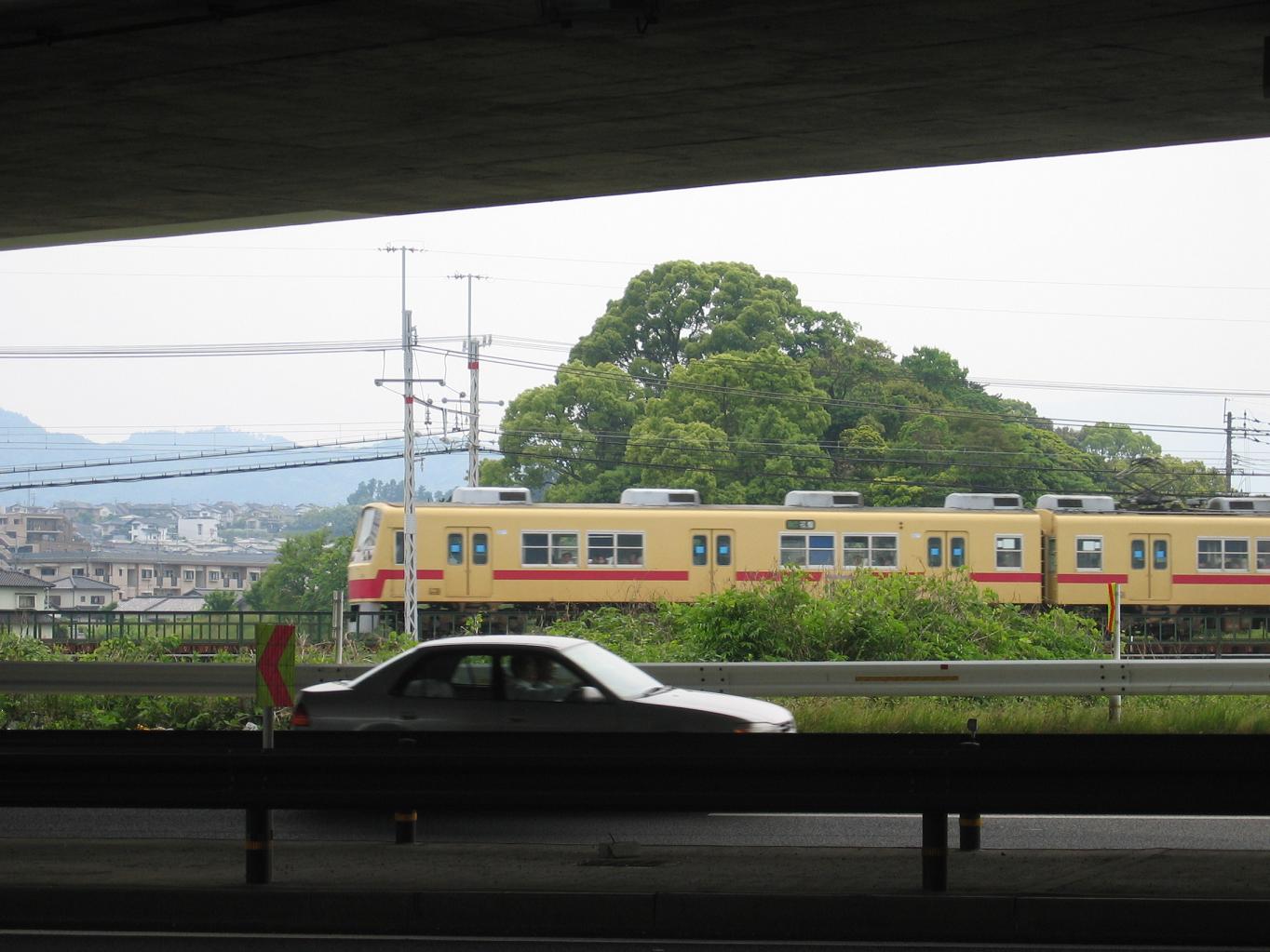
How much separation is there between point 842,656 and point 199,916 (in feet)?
42.0

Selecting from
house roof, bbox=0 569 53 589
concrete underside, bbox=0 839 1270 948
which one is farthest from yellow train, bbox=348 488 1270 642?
house roof, bbox=0 569 53 589

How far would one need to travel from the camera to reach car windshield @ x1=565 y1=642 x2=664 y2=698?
36.6 ft

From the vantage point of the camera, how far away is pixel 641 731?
1085 centimetres

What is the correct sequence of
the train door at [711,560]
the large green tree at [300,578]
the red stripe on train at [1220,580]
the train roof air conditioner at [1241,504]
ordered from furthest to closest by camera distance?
the large green tree at [300,578] → the train roof air conditioner at [1241,504] → the red stripe on train at [1220,580] → the train door at [711,560]

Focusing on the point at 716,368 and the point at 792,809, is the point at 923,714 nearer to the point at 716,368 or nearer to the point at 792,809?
the point at 792,809

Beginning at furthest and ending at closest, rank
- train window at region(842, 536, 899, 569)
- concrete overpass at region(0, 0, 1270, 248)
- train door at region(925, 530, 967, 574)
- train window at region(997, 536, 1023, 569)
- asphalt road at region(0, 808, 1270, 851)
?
train window at region(997, 536, 1023, 569) → train door at region(925, 530, 967, 574) → train window at region(842, 536, 899, 569) → concrete overpass at region(0, 0, 1270, 248) → asphalt road at region(0, 808, 1270, 851)

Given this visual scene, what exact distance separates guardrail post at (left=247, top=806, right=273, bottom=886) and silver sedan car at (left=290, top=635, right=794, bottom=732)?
3347 mm

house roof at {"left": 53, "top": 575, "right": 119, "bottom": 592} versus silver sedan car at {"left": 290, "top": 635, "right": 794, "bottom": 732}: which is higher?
silver sedan car at {"left": 290, "top": 635, "right": 794, "bottom": 732}

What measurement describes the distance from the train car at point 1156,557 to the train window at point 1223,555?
0.07ft

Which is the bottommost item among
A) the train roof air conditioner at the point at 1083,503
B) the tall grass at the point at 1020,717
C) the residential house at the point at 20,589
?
the residential house at the point at 20,589

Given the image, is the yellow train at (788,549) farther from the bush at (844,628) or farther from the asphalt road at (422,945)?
the asphalt road at (422,945)

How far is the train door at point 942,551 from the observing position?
3406 cm

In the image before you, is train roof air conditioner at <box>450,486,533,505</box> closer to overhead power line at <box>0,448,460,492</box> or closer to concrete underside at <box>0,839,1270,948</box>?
overhead power line at <box>0,448,460,492</box>

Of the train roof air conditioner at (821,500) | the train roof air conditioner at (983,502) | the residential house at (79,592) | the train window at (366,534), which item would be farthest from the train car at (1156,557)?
the residential house at (79,592)
